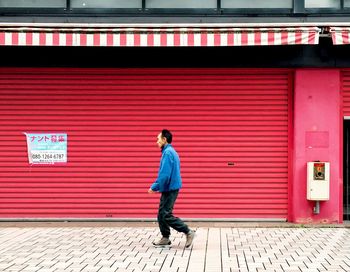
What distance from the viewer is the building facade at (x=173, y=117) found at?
13414 millimetres

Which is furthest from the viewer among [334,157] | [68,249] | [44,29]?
[334,157]

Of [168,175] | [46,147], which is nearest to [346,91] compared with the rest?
[168,175]

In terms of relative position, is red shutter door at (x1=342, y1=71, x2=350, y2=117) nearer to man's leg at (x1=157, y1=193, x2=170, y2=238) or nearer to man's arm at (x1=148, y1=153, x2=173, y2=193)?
man's arm at (x1=148, y1=153, x2=173, y2=193)

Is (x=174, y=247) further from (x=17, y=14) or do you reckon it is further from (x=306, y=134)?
(x=17, y=14)

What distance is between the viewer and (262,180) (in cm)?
1364

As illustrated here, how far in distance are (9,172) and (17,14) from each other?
129 inches

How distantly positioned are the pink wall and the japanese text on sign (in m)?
4.85

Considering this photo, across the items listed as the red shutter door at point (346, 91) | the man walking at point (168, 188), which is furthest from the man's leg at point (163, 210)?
the red shutter door at point (346, 91)

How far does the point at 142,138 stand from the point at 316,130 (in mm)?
3556

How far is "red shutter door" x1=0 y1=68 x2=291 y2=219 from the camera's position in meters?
13.7

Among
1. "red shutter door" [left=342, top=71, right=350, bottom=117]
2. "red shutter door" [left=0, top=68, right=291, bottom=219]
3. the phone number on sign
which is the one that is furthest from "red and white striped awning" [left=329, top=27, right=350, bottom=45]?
the phone number on sign

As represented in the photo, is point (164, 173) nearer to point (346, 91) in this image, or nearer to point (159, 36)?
point (159, 36)

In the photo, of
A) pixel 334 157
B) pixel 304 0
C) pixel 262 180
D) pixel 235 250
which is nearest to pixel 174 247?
pixel 235 250

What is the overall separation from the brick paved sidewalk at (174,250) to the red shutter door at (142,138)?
3.29 feet
